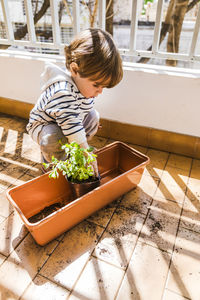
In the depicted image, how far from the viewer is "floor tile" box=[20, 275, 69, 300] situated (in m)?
0.87

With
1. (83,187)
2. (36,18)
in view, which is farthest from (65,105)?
(36,18)

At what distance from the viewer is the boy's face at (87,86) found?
1.10 meters

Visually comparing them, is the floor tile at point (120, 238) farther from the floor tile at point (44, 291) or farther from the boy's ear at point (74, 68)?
the boy's ear at point (74, 68)

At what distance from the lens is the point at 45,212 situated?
1.21 meters

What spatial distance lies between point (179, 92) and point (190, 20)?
1235mm

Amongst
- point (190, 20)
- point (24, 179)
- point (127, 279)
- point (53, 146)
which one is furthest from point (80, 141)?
point (190, 20)

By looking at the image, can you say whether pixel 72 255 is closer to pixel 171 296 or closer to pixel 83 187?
pixel 83 187

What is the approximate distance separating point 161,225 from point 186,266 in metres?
0.22

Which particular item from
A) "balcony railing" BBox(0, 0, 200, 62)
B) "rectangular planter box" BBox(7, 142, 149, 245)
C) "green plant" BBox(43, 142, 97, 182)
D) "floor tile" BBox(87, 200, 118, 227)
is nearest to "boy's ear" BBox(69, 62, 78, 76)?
"green plant" BBox(43, 142, 97, 182)

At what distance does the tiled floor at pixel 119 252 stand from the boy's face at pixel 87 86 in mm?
610

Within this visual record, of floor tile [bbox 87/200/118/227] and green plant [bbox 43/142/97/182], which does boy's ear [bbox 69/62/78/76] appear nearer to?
green plant [bbox 43/142/97/182]

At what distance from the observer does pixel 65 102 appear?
1098mm

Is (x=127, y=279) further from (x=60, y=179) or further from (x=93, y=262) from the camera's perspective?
(x=60, y=179)

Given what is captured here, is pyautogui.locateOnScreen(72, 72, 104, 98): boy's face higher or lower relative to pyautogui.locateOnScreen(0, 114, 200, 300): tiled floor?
higher
